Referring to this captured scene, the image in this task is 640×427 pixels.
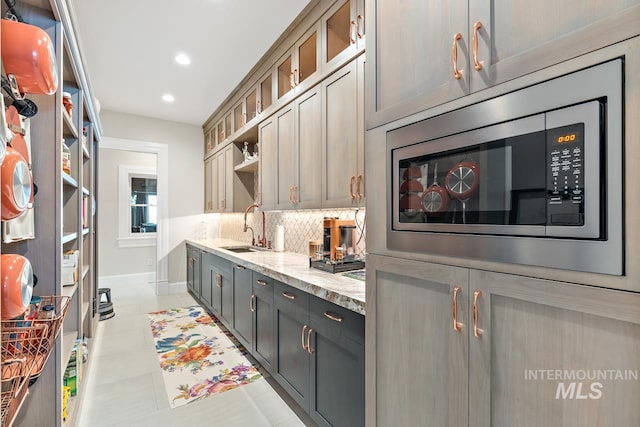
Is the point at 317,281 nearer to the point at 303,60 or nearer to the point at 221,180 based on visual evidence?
the point at 303,60

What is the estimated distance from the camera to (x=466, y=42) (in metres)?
0.85

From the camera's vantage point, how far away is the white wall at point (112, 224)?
18.1 feet

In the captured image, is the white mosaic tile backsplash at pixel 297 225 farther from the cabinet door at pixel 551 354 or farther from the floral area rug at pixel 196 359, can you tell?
the cabinet door at pixel 551 354

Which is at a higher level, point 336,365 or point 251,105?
point 251,105

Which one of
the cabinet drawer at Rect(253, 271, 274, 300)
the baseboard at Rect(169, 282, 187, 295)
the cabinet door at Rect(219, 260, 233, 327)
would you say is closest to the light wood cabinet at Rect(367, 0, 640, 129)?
the cabinet drawer at Rect(253, 271, 274, 300)

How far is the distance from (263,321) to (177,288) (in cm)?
329

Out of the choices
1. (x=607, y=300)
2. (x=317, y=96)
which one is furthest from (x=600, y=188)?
(x=317, y=96)

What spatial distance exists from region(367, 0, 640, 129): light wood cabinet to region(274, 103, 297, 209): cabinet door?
4.75ft

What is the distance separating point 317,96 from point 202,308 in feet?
10.6

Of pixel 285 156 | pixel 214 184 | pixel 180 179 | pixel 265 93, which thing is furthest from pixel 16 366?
pixel 180 179

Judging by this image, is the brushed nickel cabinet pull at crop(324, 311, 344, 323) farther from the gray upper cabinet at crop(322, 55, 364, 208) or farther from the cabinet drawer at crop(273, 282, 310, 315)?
the gray upper cabinet at crop(322, 55, 364, 208)

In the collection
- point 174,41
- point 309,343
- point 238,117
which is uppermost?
point 174,41

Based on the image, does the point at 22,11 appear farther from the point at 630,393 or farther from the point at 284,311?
the point at 630,393

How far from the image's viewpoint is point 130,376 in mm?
2410
